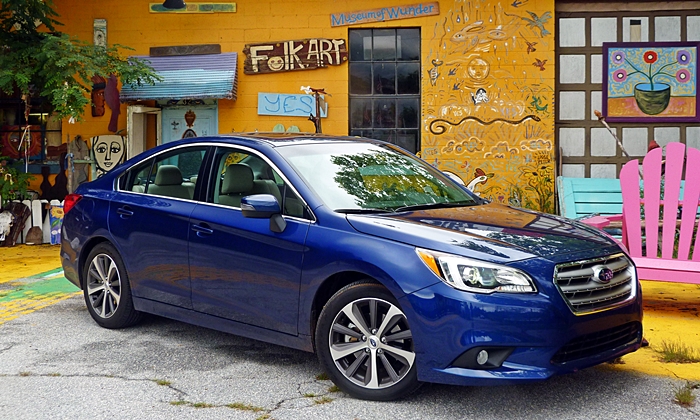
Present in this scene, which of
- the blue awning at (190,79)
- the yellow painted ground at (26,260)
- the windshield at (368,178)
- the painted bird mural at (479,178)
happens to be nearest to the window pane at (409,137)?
the painted bird mural at (479,178)

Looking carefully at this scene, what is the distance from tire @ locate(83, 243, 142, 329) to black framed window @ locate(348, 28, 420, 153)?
7303 mm

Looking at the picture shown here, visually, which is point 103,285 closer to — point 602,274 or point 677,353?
point 602,274

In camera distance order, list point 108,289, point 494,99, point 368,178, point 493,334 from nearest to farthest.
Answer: point 493,334, point 368,178, point 108,289, point 494,99

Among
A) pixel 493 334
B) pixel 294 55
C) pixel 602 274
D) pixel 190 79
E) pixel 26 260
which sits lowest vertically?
pixel 26 260

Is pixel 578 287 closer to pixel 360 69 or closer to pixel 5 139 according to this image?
pixel 360 69

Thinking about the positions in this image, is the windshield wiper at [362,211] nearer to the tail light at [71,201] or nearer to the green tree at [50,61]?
the tail light at [71,201]

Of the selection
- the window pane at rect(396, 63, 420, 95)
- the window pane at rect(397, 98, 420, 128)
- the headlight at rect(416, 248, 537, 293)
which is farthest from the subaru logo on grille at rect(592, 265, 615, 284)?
the window pane at rect(396, 63, 420, 95)

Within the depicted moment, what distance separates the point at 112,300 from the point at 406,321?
9.92 feet

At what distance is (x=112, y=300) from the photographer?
6.42 m

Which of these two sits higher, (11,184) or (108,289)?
(11,184)

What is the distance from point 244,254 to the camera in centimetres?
518

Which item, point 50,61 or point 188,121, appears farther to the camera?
point 188,121

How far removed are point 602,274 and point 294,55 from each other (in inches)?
381

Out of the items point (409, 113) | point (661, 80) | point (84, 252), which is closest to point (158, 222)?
point (84, 252)
